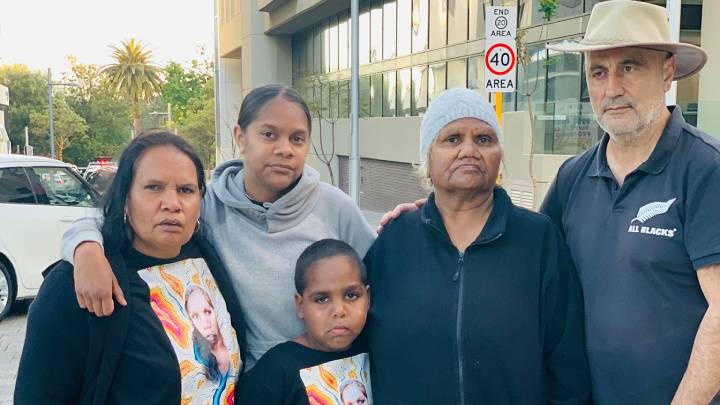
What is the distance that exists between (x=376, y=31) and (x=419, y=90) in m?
4.63

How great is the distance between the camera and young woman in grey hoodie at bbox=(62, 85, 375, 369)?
2.72 meters

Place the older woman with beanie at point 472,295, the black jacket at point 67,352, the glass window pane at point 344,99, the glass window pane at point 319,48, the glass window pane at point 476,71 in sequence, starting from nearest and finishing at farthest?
the black jacket at point 67,352 → the older woman with beanie at point 472,295 → the glass window pane at point 476,71 → the glass window pane at point 344,99 → the glass window pane at point 319,48

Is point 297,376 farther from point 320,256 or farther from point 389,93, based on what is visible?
point 389,93

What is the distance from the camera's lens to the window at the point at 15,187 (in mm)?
8109

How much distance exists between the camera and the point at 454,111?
8.43 ft

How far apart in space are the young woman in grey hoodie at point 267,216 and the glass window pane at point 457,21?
1643 cm

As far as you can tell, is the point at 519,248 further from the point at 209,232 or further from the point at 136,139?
the point at 136,139

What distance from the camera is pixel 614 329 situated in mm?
2479

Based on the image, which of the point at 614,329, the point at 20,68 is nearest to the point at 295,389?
the point at 614,329

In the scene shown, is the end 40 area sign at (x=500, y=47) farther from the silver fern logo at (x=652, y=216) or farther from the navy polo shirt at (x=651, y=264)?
the silver fern logo at (x=652, y=216)

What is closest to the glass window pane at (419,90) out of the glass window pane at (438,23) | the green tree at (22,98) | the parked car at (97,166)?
the glass window pane at (438,23)

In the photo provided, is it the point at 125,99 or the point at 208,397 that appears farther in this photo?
the point at 125,99

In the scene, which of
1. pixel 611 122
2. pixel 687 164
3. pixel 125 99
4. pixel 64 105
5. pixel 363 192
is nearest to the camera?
pixel 687 164

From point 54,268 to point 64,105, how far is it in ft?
197
